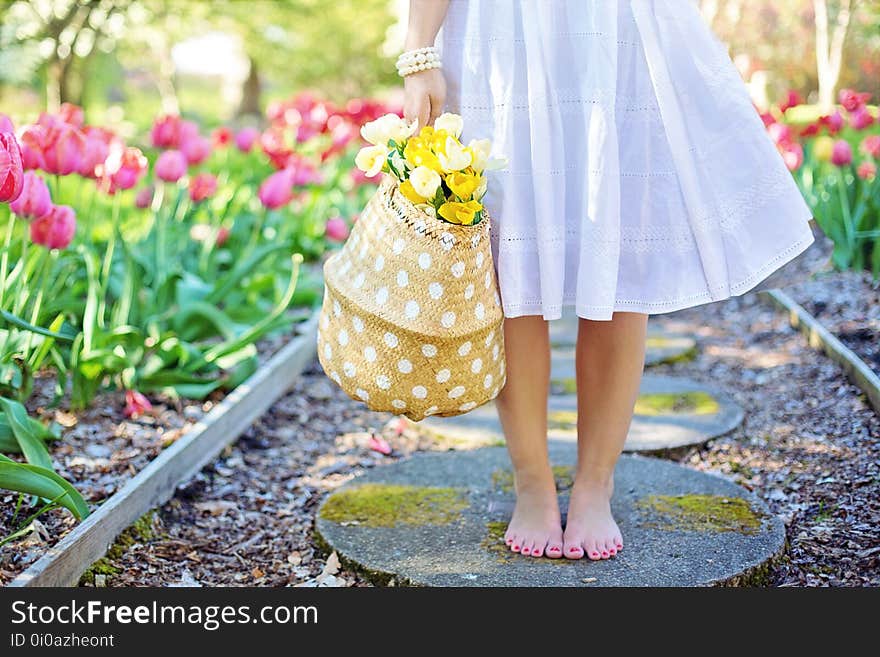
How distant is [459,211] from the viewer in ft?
5.34

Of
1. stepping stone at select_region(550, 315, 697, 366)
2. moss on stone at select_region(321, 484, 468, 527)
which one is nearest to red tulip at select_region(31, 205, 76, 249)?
moss on stone at select_region(321, 484, 468, 527)

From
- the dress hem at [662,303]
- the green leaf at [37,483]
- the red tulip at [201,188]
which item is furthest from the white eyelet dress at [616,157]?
the red tulip at [201,188]

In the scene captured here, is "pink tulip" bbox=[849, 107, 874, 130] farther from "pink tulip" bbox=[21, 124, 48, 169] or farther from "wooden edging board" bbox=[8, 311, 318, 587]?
"pink tulip" bbox=[21, 124, 48, 169]

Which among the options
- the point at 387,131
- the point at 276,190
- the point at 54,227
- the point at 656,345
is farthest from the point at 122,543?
the point at 656,345

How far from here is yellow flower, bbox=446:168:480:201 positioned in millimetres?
1623

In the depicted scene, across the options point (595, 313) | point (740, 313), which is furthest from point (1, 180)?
point (740, 313)

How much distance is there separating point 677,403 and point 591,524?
1.10 metres

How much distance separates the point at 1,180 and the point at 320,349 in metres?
0.60

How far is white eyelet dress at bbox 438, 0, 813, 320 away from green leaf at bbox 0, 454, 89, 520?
85 centimetres

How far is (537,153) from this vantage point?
178cm

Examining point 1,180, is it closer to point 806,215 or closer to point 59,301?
point 59,301

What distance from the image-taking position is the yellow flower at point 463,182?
1623 millimetres

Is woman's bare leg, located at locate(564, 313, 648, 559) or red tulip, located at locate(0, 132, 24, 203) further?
woman's bare leg, located at locate(564, 313, 648, 559)

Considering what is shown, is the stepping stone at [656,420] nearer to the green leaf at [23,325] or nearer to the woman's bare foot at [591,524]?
the woman's bare foot at [591,524]
